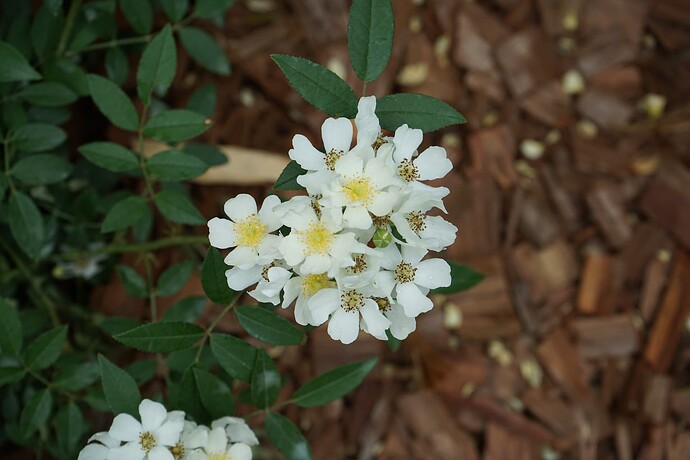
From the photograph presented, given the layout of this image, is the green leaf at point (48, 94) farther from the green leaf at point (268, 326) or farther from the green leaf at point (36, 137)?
the green leaf at point (268, 326)

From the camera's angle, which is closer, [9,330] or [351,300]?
[351,300]

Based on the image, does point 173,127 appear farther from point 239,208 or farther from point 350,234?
point 350,234

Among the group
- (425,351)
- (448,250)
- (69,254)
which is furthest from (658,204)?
(69,254)

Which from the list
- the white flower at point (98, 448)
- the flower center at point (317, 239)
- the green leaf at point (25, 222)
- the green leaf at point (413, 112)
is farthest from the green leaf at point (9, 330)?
the green leaf at point (413, 112)

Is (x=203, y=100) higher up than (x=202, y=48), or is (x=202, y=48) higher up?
(x=202, y=48)

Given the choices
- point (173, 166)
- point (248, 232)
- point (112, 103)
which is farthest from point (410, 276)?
point (112, 103)

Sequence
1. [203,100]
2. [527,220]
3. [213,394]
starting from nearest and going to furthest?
A: [213,394] < [203,100] < [527,220]
